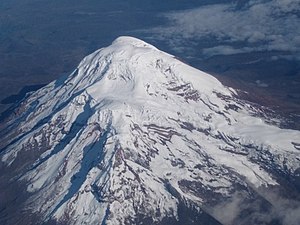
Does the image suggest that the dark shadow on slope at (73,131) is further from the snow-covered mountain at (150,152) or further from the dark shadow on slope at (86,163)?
the dark shadow on slope at (86,163)

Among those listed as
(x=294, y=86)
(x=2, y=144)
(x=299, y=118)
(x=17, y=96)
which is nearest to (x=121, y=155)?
(x=2, y=144)

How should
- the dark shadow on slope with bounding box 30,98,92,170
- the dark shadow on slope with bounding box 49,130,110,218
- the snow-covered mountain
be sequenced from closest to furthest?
the snow-covered mountain, the dark shadow on slope with bounding box 49,130,110,218, the dark shadow on slope with bounding box 30,98,92,170

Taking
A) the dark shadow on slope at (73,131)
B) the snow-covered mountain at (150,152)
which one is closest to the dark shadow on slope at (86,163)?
the snow-covered mountain at (150,152)

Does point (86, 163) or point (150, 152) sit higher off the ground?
point (150, 152)

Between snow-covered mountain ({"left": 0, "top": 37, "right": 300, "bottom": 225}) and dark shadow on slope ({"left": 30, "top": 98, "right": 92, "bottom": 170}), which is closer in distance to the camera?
snow-covered mountain ({"left": 0, "top": 37, "right": 300, "bottom": 225})

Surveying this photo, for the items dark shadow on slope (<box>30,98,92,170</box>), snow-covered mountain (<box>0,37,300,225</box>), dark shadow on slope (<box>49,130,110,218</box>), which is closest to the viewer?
snow-covered mountain (<box>0,37,300,225</box>)

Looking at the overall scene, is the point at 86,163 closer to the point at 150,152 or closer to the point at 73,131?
the point at 73,131

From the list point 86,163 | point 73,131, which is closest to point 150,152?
point 86,163

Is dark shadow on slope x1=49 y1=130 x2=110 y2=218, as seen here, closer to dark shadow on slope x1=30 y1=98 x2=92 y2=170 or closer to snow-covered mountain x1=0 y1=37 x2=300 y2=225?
snow-covered mountain x1=0 y1=37 x2=300 y2=225

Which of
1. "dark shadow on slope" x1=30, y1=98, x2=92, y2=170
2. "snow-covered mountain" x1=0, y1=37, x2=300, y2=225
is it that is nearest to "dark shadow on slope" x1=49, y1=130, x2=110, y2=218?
"snow-covered mountain" x1=0, y1=37, x2=300, y2=225
